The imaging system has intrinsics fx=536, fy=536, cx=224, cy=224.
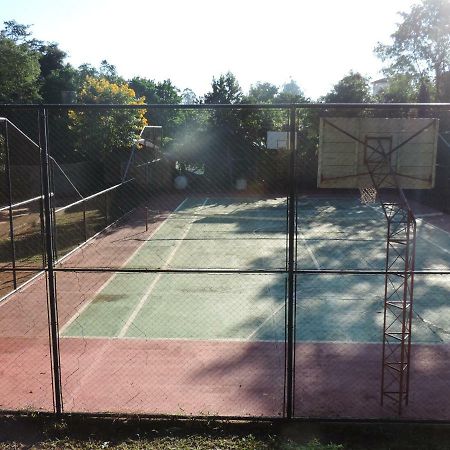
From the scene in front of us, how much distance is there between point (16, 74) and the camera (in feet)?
123

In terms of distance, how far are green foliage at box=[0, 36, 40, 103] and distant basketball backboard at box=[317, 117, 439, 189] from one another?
114ft

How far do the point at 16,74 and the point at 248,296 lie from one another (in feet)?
104

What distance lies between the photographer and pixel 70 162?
3212 centimetres

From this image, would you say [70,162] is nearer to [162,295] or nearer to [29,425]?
[162,295]

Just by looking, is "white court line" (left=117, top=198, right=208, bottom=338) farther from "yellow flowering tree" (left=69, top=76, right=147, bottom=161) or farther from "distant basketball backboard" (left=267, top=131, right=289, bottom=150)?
"yellow flowering tree" (left=69, top=76, right=147, bottom=161)

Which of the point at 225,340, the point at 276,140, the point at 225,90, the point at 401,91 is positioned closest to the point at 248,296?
the point at 225,340

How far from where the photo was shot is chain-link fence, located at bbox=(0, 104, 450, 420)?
266 inches

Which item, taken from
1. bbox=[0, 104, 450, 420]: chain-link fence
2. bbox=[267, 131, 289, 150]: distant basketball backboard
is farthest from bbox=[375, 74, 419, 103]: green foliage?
bbox=[0, 104, 450, 420]: chain-link fence

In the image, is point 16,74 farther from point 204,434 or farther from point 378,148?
point 204,434

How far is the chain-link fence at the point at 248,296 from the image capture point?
6.75 metres

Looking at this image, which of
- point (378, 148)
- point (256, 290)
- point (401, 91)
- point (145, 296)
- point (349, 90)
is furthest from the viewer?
point (401, 91)

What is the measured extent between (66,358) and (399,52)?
47068mm

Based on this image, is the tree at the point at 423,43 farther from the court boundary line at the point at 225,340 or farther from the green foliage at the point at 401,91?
the court boundary line at the point at 225,340

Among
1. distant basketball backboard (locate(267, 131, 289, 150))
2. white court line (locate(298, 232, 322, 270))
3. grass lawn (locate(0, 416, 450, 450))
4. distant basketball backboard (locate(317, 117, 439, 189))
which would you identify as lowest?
white court line (locate(298, 232, 322, 270))
